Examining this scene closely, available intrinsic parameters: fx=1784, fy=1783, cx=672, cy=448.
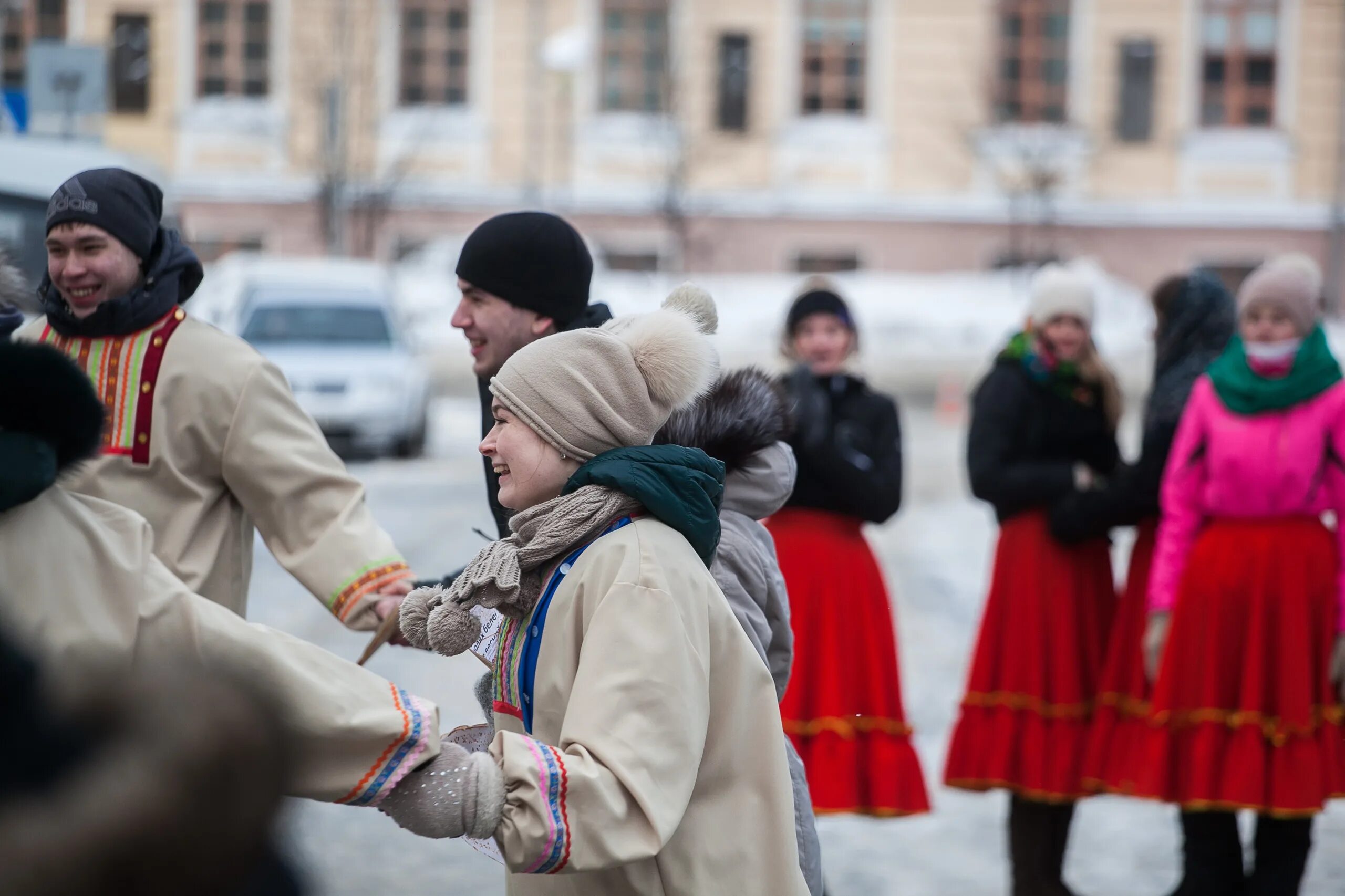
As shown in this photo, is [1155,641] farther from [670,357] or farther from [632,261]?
[632,261]

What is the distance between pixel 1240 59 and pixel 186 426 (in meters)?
→ 31.1

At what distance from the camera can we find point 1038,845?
521cm

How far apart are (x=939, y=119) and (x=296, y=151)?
11259 millimetres

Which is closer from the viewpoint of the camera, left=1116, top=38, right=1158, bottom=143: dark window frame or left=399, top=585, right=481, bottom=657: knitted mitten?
left=399, top=585, right=481, bottom=657: knitted mitten

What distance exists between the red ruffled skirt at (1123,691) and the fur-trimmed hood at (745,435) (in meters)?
2.26

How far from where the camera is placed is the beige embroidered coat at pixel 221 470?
352 cm

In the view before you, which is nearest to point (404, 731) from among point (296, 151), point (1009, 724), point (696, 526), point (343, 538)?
point (696, 526)

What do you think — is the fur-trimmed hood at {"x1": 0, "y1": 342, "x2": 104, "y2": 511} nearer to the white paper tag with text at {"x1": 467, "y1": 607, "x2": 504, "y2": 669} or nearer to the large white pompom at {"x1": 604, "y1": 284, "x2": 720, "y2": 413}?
the white paper tag with text at {"x1": 467, "y1": 607, "x2": 504, "y2": 669}

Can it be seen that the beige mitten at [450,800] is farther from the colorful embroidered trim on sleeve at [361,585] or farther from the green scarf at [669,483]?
the colorful embroidered trim on sleeve at [361,585]

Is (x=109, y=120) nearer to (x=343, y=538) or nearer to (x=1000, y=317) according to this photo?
(x=1000, y=317)

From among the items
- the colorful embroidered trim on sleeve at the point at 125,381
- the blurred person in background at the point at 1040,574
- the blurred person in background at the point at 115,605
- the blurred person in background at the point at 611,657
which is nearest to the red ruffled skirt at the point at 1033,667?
the blurred person in background at the point at 1040,574

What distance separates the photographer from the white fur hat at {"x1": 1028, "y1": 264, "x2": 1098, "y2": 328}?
5.42 meters

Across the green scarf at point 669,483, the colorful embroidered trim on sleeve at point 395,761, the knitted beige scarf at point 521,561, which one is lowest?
the colorful embroidered trim on sleeve at point 395,761

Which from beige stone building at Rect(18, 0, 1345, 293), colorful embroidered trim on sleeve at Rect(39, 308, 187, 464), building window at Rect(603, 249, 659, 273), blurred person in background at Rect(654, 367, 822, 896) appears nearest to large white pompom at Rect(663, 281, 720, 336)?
blurred person in background at Rect(654, 367, 822, 896)
